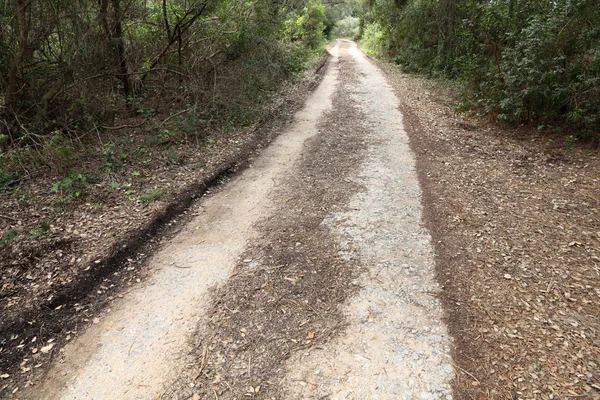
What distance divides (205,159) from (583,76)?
299 inches

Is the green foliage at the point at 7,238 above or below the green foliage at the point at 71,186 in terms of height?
below

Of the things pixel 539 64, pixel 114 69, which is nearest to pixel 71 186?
pixel 114 69

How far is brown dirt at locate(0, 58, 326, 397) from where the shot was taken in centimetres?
351

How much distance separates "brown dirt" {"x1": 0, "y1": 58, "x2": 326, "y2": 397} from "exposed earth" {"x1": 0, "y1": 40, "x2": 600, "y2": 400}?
0.04 m

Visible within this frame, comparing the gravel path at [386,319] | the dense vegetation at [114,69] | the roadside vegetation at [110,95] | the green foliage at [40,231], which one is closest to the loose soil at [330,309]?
the gravel path at [386,319]

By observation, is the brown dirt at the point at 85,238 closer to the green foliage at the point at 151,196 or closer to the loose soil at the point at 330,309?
the green foliage at the point at 151,196

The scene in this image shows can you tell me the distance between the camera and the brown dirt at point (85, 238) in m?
3.51

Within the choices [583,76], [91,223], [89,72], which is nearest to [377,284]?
[91,223]

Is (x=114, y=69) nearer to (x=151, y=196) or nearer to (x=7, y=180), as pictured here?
(x=7, y=180)

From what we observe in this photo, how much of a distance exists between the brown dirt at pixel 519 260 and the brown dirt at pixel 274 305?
1.27m

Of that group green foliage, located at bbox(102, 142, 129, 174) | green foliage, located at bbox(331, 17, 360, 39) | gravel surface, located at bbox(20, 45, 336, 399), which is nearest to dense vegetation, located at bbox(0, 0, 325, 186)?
green foliage, located at bbox(102, 142, 129, 174)

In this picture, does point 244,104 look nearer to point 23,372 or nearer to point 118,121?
point 118,121

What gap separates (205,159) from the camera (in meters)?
7.41

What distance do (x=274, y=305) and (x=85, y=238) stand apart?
2784 mm
